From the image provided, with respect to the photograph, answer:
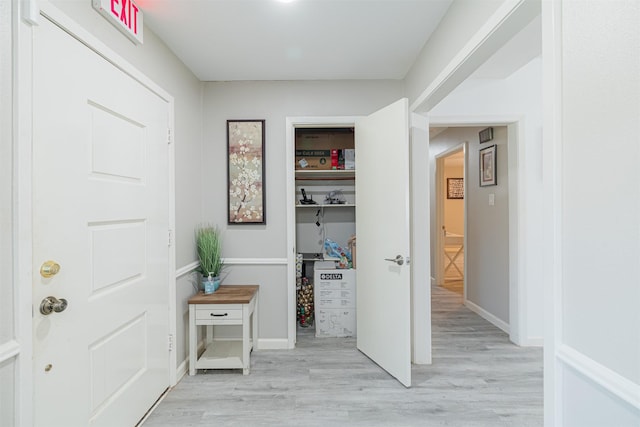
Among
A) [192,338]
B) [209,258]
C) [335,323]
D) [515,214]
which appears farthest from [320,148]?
[192,338]

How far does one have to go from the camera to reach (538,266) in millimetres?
2990

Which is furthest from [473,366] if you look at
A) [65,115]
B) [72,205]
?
[65,115]

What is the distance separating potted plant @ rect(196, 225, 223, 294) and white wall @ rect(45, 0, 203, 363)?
0.08 meters

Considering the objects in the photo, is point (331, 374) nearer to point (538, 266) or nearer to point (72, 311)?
point (72, 311)

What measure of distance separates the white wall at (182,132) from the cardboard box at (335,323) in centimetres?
129

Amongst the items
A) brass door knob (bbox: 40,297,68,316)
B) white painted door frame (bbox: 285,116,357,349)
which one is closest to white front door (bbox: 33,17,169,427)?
brass door knob (bbox: 40,297,68,316)

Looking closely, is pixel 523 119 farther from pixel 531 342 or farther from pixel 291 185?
pixel 291 185

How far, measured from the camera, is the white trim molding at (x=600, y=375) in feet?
2.61

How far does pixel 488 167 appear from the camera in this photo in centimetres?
360

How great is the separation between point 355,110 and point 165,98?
1569 millimetres

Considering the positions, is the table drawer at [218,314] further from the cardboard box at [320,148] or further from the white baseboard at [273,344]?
the cardboard box at [320,148]

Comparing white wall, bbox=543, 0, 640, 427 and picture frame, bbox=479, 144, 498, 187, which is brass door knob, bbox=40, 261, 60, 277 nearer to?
white wall, bbox=543, 0, 640, 427

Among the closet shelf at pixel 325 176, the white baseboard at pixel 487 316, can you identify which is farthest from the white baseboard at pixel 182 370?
the white baseboard at pixel 487 316

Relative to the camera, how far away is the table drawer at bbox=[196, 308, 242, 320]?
2.47 meters
